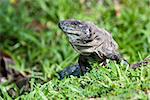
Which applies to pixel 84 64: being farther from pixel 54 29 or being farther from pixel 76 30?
pixel 54 29

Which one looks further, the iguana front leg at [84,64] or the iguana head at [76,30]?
the iguana front leg at [84,64]

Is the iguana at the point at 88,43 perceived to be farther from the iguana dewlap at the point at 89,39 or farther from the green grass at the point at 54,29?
the green grass at the point at 54,29

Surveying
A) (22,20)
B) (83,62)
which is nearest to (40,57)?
(22,20)

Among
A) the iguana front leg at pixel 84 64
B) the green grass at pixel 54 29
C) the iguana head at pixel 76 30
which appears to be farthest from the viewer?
the green grass at pixel 54 29

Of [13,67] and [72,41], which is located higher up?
[72,41]

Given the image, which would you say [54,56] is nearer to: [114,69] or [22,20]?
[22,20]

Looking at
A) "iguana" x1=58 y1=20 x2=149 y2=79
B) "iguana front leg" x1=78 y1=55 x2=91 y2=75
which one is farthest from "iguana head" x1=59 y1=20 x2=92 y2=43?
"iguana front leg" x1=78 y1=55 x2=91 y2=75

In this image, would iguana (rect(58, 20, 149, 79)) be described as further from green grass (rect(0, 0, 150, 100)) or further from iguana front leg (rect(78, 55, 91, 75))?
green grass (rect(0, 0, 150, 100))

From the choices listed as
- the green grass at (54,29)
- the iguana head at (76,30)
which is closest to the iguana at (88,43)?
the iguana head at (76,30)
